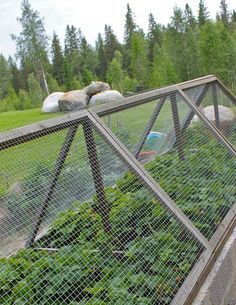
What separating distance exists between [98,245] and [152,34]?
40453 millimetres

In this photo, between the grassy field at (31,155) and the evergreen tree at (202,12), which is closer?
the grassy field at (31,155)

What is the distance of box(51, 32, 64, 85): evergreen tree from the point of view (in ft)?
146

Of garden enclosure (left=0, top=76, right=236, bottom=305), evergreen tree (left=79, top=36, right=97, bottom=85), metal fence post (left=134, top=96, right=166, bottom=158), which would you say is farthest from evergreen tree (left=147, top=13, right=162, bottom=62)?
garden enclosure (left=0, top=76, right=236, bottom=305)

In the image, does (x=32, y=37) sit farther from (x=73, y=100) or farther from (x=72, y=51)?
(x=73, y=100)

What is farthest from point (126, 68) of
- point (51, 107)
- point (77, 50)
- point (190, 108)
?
point (190, 108)

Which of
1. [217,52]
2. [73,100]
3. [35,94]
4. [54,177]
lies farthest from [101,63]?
[54,177]

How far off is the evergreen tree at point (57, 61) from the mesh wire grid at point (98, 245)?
42.8 meters

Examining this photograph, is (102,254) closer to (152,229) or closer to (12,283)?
(152,229)

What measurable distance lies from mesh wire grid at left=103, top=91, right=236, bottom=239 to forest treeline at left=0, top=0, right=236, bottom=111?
49.1ft

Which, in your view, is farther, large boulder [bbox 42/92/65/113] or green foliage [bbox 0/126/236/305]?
large boulder [bbox 42/92/65/113]

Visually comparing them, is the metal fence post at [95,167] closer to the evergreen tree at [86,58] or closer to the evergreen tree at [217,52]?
the evergreen tree at [217,52]

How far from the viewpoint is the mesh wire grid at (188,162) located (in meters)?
2.73

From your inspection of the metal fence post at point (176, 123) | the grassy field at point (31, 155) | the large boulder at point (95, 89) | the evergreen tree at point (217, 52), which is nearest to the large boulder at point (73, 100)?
the large boulder at point (95, 89)

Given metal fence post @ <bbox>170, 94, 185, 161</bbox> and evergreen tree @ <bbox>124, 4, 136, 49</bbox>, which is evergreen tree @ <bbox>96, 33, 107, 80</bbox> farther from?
metal fence post @ <bbox>170, 94, 185, 161</bbox>
